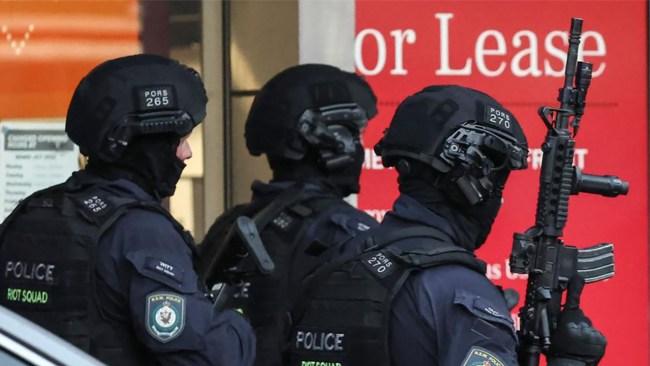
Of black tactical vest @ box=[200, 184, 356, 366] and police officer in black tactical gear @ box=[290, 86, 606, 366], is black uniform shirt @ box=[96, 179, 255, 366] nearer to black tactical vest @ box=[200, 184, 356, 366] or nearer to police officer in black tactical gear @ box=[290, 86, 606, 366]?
police officer in black tactical gear @ box=[290, 86, 606, 366]

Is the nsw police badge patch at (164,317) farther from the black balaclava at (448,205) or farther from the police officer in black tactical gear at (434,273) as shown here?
the black balaclava at (448,205)

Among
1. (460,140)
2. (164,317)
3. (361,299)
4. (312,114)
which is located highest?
(460,140)

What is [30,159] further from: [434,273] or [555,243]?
[434,273]

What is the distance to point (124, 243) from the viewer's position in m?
3.91

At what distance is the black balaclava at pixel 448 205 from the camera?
147 inches

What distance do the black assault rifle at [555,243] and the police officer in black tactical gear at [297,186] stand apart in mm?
967

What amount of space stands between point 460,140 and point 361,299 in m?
0.47

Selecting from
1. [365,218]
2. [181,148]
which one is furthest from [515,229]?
[181,148]

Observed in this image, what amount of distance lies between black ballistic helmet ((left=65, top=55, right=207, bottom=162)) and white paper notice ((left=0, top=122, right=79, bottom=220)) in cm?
265

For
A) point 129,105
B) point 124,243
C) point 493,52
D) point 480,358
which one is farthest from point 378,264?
point 493,52

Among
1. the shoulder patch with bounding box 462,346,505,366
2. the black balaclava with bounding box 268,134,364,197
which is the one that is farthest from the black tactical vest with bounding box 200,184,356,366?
the shoulder patch with bounding box 462,346,505,366

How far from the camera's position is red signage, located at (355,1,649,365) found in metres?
6.73

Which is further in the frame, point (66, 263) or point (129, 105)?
point (129, 105)

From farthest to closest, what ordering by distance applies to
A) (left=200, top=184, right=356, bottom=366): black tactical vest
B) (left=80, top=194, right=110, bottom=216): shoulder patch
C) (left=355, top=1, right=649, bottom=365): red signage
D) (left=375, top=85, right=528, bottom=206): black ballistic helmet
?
1. (left=355, top=1, right=649, bottom=365): red signage
2. (left=200, top=184, right=356, bottom=366): black tactical vest
3. (left=80, top=194, right=110, bottom=216): shoulder patch
4. (left=375, top=85, right=528, bottom=206): black ballistic helmet
